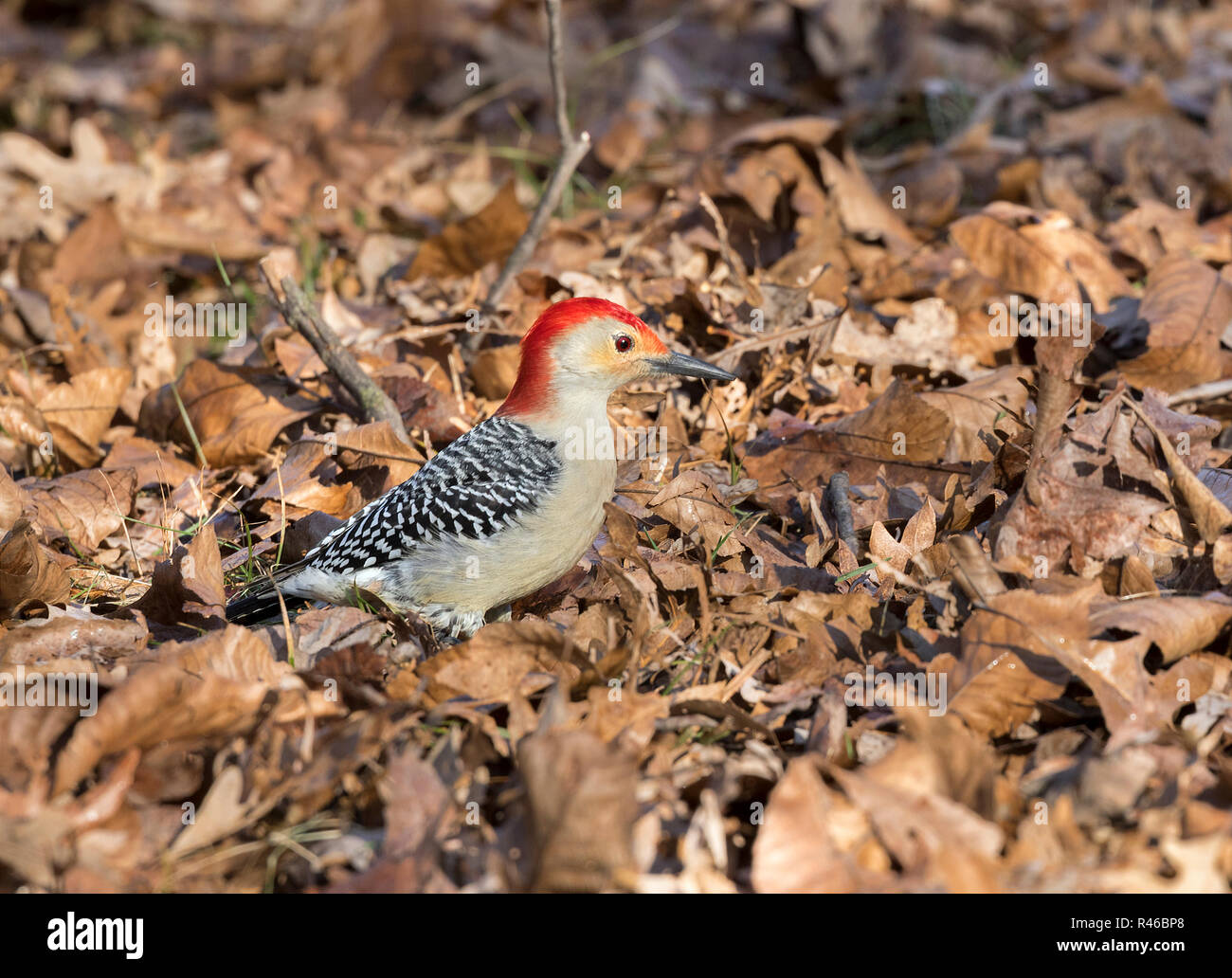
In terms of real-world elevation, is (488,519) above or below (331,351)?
below

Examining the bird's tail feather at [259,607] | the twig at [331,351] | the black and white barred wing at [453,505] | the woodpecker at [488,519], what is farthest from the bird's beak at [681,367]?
the bird's tail feather at [259,607]

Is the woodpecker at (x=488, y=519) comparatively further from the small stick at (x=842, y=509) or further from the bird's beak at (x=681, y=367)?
the small stick at (x=842, y=509)

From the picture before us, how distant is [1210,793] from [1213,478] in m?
1.40

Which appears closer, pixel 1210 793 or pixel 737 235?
pixel 1210 793

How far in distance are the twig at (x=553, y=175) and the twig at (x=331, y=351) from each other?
856mm

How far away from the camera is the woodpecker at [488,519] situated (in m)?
4.01

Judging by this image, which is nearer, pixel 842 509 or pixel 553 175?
pixel 842 509

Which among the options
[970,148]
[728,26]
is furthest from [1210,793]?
[728,26]

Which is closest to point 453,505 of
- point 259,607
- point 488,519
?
point 488,519

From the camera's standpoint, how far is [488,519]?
4031 millimetres

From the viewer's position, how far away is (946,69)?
26.4ft

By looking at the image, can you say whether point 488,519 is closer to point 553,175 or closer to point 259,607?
point 259,607

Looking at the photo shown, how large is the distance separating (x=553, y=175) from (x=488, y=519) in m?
Answer: 2.19
